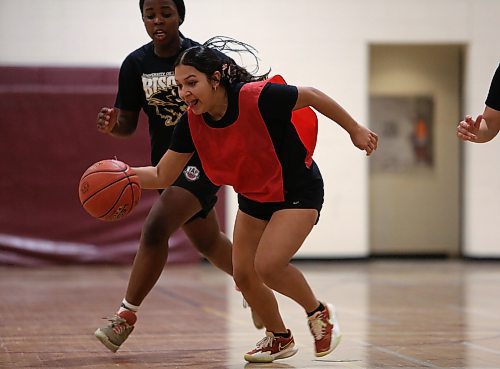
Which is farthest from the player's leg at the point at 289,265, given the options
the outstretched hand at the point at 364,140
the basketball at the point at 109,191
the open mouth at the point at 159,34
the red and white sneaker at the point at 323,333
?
the open mouth at the point at 159,34

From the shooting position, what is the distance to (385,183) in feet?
45.1

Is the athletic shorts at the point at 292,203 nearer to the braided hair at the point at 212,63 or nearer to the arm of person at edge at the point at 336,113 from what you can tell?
the arm of person at edge at the point at 336,113

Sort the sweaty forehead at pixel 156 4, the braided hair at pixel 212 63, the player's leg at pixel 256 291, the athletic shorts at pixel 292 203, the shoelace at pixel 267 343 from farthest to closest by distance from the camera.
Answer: the sweaty forehead at pixel 156 4, the shoelace at pixel 267 343, the player's leg at pixel 256 291, the athletic shorts at pixel 292 203, the braided hair at pixel 212 63

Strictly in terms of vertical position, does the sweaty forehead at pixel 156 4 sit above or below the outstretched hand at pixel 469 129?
above

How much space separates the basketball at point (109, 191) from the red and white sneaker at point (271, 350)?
905 millimetres

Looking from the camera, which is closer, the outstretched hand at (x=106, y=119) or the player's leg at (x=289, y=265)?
the player's leg at (x=289, y=265)

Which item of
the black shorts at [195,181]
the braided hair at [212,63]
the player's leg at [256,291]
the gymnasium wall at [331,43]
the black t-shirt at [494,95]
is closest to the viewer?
the black t-shirt at [494,95]

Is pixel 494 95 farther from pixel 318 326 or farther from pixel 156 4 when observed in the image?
pixel 156 4

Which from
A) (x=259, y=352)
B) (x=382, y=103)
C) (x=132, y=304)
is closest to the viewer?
(x=259, y=352)

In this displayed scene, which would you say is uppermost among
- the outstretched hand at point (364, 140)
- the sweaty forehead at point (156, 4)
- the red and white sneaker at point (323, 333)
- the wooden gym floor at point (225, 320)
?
the sweaty forehead at point (156, 4)

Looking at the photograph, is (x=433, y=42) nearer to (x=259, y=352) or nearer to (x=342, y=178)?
(x=342, y=178)

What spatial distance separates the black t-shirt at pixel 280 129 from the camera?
13.0ft

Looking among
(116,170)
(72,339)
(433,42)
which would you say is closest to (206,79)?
(116,170)

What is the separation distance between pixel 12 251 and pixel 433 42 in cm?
617
